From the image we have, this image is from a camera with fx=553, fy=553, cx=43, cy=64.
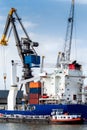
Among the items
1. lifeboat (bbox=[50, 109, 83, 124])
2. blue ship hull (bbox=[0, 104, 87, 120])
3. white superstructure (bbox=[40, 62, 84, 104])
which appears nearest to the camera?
lifeboat (bbox=[50, 109, 83, 124])

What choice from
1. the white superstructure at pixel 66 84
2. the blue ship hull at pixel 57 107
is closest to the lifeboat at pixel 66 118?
the blue ship hull at pixel 57 107

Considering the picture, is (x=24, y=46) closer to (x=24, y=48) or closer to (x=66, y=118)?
(x=24, y=48)

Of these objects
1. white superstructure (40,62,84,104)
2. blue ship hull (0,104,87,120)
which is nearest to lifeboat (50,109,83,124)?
blue ship hull (0,104,87,120)

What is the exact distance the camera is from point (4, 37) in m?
91.4

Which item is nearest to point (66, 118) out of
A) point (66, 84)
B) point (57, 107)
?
point (57, 107)

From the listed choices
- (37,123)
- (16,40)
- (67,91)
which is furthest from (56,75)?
(16,40)

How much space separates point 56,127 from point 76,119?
5.31 m

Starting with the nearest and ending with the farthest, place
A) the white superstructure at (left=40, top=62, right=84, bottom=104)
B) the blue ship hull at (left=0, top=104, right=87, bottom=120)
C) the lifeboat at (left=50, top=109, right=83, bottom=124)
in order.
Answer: the lifeboat at (left=50, top=109, right=83, bottom=124) → the blue ship hull at (left=0, top=104, right=87, bottom=120) → the white superstructure at (left=40, top=62, right=84, bottom=104)

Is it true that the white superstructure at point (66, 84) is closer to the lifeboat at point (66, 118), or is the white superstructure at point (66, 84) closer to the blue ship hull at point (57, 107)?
the blue ship hull at point (57, 107)

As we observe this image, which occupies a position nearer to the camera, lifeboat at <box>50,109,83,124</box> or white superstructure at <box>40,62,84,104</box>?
lifeboat at <box>50,109,83,124</box>

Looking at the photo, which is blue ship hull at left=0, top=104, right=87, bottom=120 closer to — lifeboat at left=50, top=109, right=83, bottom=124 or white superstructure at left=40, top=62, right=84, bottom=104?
lifeboat at left=50, top=109, right=83, bottom=124

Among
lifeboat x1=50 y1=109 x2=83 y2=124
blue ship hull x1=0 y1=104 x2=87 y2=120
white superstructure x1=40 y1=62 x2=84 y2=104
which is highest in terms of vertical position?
white superstructure x1=40 y1=62 x2=84 y2=104

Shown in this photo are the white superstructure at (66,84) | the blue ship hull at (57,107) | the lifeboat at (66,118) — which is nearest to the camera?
the lifeboat at (66,118)

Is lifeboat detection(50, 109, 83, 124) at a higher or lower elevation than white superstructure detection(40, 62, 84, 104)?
lower
